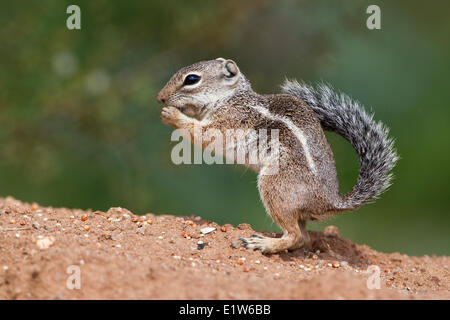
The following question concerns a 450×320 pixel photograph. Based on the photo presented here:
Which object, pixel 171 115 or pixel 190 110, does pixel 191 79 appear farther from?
pixel 171 115

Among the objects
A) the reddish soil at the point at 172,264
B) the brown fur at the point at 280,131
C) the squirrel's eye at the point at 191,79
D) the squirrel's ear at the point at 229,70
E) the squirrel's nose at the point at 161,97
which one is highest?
the squirrel's ear at the point at 229,70

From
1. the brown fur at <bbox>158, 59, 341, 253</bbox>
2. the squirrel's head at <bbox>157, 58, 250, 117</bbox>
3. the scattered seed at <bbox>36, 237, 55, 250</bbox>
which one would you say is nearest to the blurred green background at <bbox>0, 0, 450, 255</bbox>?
the brown fur at <bbox>158, 59, 341, 253</bbox>

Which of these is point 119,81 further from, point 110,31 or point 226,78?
point 226,78

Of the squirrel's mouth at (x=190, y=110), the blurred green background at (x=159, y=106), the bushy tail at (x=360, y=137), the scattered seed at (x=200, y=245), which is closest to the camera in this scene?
the scattered seed at (x=200, y=245)

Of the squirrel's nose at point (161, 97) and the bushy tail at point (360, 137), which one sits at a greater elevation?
the squirrel's nose at point (161, 97)

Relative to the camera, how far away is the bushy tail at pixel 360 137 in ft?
16.5

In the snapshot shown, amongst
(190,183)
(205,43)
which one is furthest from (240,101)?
(190,183)

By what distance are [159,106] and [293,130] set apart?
267cm

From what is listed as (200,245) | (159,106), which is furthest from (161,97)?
(159,106)

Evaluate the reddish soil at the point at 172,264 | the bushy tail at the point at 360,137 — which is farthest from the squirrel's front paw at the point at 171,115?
the bushy tail at the point at 360,137

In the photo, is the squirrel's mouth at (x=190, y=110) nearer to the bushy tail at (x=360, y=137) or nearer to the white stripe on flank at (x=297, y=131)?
the white stripe on flank at (x=297, y=131)

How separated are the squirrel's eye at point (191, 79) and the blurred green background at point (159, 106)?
89cm

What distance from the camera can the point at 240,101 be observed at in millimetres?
5305

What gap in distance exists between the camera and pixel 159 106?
7.23m
